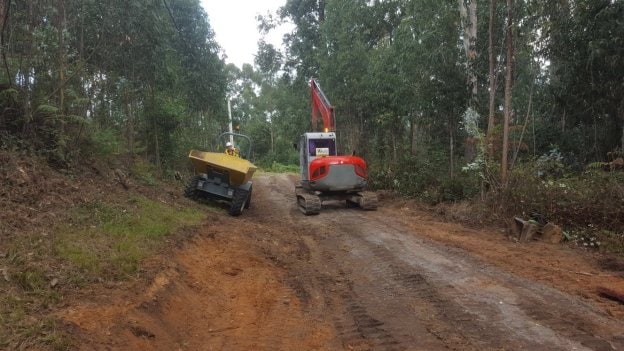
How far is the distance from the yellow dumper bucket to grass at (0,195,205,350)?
146 inches

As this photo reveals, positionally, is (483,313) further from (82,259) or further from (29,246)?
(29,246)

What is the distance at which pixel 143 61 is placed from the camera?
55.5 ft

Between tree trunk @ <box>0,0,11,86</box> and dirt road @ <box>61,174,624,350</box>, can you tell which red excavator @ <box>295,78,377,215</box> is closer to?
dirt road @ <box>61,174,624,350</box>

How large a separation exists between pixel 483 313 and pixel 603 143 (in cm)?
1414

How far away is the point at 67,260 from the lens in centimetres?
534

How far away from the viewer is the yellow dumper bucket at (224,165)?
12.5m

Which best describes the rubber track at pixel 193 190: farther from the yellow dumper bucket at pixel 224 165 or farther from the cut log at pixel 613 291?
the cut log at pixel 613 291

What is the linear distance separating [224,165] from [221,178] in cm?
49

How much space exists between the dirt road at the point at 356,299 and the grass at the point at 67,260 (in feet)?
0.77

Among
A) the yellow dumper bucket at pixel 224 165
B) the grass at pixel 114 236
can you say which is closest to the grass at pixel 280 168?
the yellow dumper bucket at pixel 224 165

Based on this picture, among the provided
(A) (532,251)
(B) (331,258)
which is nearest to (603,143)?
(A) (532,251)

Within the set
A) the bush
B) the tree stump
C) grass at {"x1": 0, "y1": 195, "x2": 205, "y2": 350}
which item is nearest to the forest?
the bush

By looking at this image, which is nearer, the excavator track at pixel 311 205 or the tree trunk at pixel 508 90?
the tree trunk at pixel 508 90

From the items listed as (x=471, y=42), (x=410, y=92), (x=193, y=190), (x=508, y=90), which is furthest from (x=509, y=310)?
(x=410, y=92)
